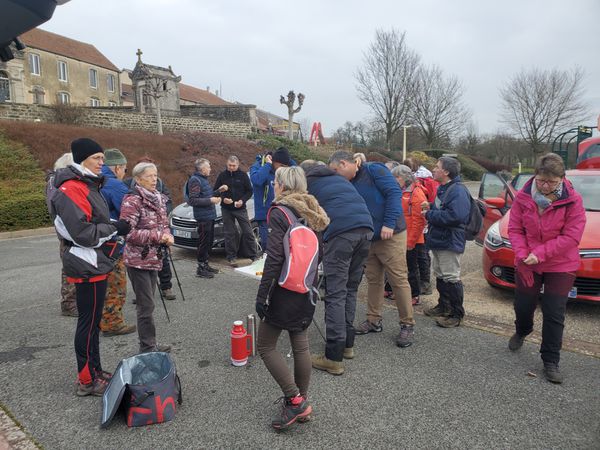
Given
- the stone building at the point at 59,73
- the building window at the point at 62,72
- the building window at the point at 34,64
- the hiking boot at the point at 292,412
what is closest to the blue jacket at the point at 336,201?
the hiking boot at the point at 292,412

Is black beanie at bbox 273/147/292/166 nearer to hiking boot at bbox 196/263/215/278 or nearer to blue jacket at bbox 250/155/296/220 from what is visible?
blue jacket at bbox 250/155/296/220

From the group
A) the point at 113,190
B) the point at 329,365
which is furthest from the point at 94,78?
the point at 329,365

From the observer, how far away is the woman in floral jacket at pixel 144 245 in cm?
374

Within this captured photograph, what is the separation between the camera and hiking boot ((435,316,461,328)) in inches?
182

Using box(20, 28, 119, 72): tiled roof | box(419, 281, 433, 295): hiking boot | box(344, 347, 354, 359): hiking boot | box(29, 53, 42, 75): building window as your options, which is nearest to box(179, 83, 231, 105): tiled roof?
box(20, 28, 119, 72): tiled roof

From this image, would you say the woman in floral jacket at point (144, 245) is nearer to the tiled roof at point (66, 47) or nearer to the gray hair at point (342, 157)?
the gray hair at point (342, 157)

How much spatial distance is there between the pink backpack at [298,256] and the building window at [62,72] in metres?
53.9

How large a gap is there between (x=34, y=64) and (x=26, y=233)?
4140 cm

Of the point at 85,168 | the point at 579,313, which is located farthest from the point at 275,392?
the point at 579,313

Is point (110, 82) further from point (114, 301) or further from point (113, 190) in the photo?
point (114, 301)

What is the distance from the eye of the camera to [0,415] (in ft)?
9.84

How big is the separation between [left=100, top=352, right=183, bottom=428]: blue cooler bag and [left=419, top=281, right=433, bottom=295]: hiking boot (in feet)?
12.6

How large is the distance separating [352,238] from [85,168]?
6.97 feet

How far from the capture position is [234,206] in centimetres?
719
